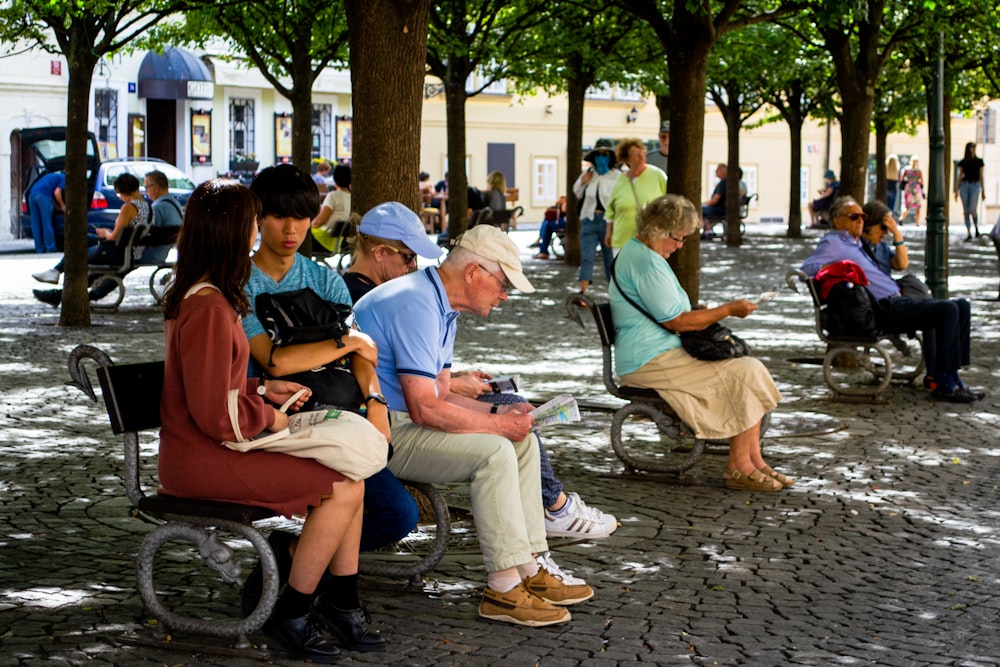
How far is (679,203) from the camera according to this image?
26.5 ft

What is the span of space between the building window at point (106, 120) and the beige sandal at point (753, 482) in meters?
36.0

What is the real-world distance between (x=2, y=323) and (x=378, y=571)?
11.1 metres

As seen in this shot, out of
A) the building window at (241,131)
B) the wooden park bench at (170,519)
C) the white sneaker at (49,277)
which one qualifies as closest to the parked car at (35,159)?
the building window at (241,131)

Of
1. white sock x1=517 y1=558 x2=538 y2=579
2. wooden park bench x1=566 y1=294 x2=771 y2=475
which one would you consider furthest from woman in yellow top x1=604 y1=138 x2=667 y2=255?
white sock x1=517 y1=558 x2=538 y2=579

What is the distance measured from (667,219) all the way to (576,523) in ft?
6.56

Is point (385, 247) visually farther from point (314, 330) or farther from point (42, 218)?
point (42, 218)

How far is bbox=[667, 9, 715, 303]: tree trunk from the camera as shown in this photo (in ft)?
38.0

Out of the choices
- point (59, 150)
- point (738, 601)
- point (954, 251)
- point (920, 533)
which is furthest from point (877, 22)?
point (59, 150)

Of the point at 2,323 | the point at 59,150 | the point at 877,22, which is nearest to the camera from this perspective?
the point at 877,22

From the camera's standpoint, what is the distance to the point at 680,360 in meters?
8.09

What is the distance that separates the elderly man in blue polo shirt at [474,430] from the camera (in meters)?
5.57

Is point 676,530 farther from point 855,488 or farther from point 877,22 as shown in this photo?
point 877,22

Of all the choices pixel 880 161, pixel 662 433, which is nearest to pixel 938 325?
pixel 662 433

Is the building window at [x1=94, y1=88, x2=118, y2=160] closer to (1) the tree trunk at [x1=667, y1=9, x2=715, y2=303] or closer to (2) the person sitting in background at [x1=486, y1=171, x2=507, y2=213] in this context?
(2) the person sitting in background at [x1=486, y1=171, x2=507, y2=213]
